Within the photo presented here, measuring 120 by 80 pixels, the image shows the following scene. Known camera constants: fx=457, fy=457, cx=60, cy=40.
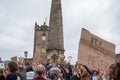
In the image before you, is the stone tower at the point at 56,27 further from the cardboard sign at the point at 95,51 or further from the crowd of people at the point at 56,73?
the cardboard sign at the point at 95,51

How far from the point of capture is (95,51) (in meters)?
12.5

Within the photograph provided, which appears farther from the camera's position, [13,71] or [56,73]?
[13,71]

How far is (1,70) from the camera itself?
12.9 metres

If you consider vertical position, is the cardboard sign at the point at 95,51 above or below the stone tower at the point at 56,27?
below

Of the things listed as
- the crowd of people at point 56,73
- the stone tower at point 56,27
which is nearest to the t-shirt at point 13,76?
the crowd of people at point 56,73

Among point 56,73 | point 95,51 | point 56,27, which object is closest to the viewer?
point 56,73

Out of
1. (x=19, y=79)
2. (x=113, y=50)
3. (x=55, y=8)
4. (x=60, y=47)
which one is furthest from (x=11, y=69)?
(x=55, y=8)

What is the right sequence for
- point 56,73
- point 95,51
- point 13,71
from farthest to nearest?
point 95,51 < point 13,71 < point 56,73

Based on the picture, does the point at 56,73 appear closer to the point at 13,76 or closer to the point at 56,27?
the point at 13,76

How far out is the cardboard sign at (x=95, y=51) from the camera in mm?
12172

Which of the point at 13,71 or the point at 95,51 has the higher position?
the point at 95,51

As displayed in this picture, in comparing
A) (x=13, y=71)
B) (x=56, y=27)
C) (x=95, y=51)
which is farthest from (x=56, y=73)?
(x=56, y=27)

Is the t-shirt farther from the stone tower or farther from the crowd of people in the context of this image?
the stone tower

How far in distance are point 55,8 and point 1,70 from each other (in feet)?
163
